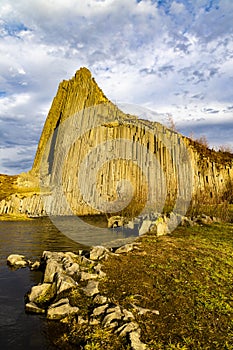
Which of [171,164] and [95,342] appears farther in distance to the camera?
[171,164]

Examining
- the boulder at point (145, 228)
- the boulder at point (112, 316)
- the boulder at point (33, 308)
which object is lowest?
the boulder at point (33, 308)

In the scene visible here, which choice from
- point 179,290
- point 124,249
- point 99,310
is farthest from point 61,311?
point 124,249

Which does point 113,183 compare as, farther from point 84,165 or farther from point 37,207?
point 37,207

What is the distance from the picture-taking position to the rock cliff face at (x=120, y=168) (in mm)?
59969

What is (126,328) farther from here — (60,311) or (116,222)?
(116,222)

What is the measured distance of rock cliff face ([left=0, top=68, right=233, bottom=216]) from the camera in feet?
197

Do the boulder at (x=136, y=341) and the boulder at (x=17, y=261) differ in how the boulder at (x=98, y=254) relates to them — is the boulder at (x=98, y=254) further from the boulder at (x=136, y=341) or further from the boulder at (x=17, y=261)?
the boulder at (x=136, y=341)

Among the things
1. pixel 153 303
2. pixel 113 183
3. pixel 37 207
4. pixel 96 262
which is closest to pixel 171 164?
pixel 113 183

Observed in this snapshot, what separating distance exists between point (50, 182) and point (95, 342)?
69.2 m

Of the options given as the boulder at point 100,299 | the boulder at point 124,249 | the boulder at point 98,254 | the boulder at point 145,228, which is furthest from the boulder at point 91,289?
the boulder at point 145,228

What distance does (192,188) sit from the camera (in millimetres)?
61156

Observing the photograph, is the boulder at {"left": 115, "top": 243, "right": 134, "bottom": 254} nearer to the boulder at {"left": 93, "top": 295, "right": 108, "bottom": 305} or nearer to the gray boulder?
the gray boulder

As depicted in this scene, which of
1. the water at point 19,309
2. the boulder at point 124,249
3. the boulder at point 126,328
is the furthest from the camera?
the boulder at point 124,249

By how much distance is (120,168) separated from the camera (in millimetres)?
63375
